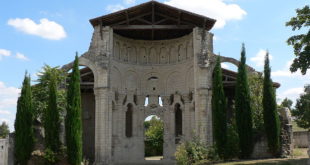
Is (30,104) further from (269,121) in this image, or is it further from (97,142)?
(269,121)

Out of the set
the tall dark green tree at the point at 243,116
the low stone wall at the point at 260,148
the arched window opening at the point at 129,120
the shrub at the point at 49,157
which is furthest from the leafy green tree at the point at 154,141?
the shrub at the point at 49,157

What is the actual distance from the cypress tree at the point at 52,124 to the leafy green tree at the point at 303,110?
39.1 ft

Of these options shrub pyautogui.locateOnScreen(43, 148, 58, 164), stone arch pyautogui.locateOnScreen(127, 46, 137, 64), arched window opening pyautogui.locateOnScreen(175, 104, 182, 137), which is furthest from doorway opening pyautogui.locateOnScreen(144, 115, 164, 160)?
shrub pyautogui.locateOnScreen(43, 148, 58, 164)

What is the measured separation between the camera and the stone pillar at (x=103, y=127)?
2189 centimetres

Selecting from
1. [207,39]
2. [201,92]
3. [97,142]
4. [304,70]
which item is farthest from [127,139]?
[304,70]

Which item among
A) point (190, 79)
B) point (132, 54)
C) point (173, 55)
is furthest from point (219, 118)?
point (132, 54)

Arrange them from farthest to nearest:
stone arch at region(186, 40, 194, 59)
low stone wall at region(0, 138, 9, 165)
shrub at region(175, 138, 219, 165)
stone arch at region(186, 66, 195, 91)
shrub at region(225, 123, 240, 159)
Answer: stone arch at region(186, 40, 194, 59) → stone arch at region(186, 66, 195, 91) → low stone wall at region(0, 138, 9, 165) → shrub at region(225, 123, 240, 159) → shrub at region(175, 138, 219, 165)

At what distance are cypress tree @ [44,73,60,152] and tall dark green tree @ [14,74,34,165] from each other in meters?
0.94

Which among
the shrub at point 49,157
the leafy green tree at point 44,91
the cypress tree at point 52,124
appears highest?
the leafy green tree at point 44,91

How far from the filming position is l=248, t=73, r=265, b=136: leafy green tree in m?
19.9

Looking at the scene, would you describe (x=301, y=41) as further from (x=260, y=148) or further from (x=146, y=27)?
(x=146, y=27)

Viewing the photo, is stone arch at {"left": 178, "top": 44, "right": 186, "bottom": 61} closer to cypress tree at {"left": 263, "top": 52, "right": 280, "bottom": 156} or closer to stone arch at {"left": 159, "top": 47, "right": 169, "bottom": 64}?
stone arch at {"left": 159, "top": 47, "right": 169, "bottom": 64}

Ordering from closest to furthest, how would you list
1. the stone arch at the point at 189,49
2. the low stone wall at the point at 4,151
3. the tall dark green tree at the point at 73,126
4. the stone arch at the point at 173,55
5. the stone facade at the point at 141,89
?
the tall dark green tree at the point at 73,126 → the low stone wall at the point at 4,151 → the stone facade at the point at 141,89 → the stone arch at the point at 189,49 → the stone arch at the point at 173,55

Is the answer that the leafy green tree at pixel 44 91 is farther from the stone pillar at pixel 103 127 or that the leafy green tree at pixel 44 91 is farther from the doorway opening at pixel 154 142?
the doorway opening at pixel 154 142
